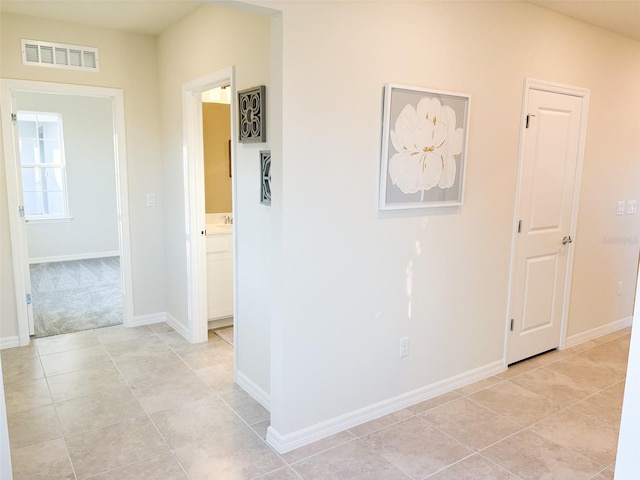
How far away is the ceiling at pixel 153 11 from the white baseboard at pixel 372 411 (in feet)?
8.19

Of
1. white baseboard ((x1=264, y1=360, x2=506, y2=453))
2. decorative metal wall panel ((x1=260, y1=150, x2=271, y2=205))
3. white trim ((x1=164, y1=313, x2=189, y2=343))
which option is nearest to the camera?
white baseboard ((x1=264, y1=360, x2=506, y2=453))

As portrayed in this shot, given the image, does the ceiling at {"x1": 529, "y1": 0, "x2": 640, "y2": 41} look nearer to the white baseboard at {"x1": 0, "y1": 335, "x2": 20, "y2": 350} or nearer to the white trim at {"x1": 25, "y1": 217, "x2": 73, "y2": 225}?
the white baseboard at {"x1": 0, "y1": 335, "x2": 20, "y2": 350}

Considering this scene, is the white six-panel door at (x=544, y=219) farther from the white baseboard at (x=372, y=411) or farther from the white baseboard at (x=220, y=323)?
the white baseboard at (x=220, y=323)

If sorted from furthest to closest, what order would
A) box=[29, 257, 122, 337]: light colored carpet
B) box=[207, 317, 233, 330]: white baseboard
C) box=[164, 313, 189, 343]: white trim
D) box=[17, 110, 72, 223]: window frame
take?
box=[17, 110, 72, 223]: window frame, box=[29, 257, 122, 337]: light colored carpet, box=[207, 317, 233, 330]: white baseboard, box=[164, 313, 189, 343]: white trim


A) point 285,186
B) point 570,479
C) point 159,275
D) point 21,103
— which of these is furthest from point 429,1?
point 21,103

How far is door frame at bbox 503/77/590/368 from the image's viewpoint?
3207 mm

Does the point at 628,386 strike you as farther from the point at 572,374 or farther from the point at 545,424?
the point at 572,374

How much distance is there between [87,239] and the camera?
7285mm

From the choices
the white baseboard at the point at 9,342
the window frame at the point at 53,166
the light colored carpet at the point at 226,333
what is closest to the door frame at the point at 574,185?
the light colored carpet at the point at 226,333

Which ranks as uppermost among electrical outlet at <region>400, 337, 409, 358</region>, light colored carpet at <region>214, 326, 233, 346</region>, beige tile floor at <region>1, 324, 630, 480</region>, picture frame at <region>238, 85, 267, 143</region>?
picture frame at <region>238, 85, 267, 143</region>

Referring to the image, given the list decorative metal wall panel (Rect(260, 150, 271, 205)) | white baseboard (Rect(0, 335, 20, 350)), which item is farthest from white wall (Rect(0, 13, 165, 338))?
decorative metal wall panel (Rect(260, 150, 271, 205))

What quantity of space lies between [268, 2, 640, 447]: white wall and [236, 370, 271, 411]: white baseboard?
1.48ft

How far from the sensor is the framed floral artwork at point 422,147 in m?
2.58

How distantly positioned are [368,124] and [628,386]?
6.21ft
